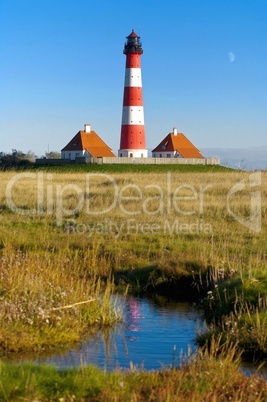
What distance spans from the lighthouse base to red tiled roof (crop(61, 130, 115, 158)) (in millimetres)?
7353

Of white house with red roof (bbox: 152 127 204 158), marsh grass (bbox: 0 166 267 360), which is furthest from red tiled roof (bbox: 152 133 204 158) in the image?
marsh grass (bbox: 0 166 267 360)

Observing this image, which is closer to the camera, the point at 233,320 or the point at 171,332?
the point at 233,320

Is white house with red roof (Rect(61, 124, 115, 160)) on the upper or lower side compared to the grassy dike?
upper

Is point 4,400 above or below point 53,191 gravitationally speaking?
below

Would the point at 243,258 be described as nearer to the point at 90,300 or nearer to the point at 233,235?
the point at 233,235

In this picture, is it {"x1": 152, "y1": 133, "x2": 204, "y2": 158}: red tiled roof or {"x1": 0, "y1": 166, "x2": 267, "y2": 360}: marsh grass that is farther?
{"x1": 152, "y1": 133, "x2": 204, "y2": 158}: red tiled roof

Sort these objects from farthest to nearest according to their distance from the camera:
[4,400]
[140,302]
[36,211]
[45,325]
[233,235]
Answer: [36,211]
[233,235]
[140,302]
[45,325]
[4,400]

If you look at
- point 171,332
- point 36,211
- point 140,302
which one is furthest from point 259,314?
point 36,211

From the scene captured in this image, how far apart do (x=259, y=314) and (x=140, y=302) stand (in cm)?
391

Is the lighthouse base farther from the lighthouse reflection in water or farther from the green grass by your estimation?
the lighthouse reflection in water

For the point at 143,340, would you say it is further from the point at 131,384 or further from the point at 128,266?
the point at 128,266

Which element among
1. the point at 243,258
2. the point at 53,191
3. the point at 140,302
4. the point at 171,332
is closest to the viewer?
the point at 171,332

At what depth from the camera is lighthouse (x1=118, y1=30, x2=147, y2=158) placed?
6506cm

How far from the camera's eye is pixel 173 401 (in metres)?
7.48
